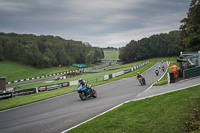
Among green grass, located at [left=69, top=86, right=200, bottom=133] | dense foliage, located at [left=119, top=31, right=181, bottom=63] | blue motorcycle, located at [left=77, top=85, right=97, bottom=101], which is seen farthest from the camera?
dense foliage, located at [left=119, top=31, right=181, bottom=63]

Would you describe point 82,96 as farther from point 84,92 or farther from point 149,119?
point 149,119

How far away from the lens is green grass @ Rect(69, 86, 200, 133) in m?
6.48

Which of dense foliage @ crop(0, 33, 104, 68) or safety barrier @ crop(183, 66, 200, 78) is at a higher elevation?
dense foliage @ crop(0, 33, 104, 68)

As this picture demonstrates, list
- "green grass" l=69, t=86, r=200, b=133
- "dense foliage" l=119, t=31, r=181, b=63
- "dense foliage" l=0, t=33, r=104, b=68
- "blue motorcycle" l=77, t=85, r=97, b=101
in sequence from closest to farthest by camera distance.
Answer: "green grass" l=69, t=86, r=200, b=133 < "blue motorcycle" l=77, t=85, r=97, b=101 < "dense foliage" l=0, t=33, r=104, b=68 < "dense foliage" l=119, t=31, r=181, b=63

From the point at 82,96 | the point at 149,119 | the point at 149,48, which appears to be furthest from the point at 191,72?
the point at 149,48

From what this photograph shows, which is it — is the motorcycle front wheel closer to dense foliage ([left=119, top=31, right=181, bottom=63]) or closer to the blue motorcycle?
the blue motorcycle

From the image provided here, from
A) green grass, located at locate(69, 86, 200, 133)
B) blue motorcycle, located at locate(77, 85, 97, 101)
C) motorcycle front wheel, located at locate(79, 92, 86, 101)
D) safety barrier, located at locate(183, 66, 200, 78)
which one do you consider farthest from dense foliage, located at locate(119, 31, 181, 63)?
green grass, located at locate(69, 86, 200, 133)

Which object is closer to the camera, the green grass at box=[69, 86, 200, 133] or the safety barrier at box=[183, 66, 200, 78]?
the green grass at box=[69, 86, 200, 133]

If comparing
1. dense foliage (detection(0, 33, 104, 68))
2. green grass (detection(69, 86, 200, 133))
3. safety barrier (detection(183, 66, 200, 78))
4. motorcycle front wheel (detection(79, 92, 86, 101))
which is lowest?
motorcycle front wheel (detection(79, 92, 86, 101))

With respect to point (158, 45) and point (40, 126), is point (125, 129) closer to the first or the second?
point (40, 126)

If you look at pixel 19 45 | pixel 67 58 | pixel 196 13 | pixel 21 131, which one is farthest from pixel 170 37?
pixel 21 131

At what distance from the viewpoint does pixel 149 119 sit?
7.32 m

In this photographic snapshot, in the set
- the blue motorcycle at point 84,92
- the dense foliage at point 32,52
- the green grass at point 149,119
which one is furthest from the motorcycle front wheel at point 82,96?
the dense foliage at point 32,52

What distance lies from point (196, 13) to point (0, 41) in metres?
83.9
